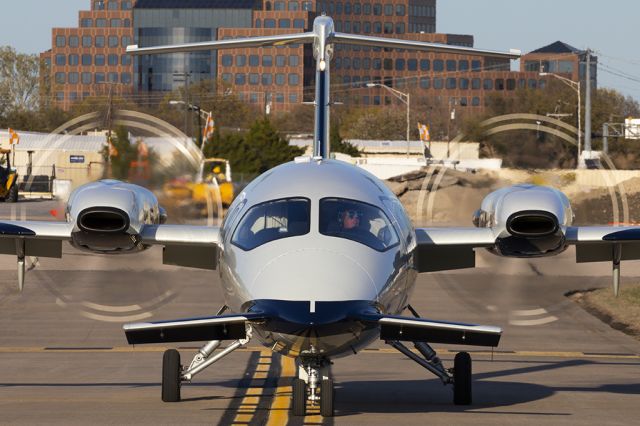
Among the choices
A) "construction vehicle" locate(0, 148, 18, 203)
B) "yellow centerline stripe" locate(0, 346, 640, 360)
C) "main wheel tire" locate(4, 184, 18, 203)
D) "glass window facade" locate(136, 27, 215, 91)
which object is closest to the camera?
"yellow centerline stripe" locate(0, 346, 640, 360)

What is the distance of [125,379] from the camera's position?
2031cm

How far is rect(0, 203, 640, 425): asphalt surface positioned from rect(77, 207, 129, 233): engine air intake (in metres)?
2.17

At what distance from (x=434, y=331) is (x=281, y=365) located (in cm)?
800

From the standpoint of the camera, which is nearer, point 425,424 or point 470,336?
point 470,336

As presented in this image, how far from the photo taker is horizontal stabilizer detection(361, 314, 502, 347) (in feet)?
45.9

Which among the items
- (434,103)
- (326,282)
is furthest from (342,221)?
(434,103)

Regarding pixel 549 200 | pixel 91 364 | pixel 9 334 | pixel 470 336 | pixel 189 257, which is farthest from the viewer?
pixel 9 334

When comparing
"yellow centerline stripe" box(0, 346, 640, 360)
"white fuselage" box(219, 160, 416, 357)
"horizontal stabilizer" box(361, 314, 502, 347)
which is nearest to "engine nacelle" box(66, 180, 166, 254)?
"white fuselage" box(219, 160, 416, 357)

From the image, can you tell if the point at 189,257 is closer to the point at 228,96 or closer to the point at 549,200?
the point at 549,200

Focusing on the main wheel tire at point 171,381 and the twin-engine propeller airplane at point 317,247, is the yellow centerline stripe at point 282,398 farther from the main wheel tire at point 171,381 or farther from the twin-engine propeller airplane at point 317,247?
the main wheel tire at point 171,381

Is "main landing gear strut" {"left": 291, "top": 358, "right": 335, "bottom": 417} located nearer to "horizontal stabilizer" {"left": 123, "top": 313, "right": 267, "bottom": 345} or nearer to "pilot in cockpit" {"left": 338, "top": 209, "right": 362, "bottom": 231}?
"horizontal stabilizer" {"left": 123, "top": 313, "right": 267, "bottom": 345}

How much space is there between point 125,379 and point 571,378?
6.63 meters

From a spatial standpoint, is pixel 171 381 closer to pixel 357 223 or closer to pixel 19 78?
pixel 357 223

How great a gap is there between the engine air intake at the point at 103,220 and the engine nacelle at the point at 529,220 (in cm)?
491
